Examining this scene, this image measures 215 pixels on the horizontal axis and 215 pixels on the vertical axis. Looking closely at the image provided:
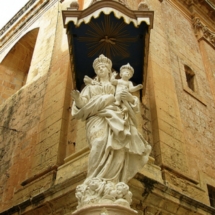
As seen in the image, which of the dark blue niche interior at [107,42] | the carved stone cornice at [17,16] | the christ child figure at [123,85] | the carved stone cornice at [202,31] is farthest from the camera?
the carved stone cornice at [17,16]

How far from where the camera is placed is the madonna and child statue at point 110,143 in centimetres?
375

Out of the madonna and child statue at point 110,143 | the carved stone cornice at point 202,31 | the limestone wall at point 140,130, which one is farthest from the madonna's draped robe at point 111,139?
the carved stone cornice at point 202,31

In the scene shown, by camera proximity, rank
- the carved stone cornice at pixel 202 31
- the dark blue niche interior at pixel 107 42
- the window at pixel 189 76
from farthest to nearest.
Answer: the carved stone cornice at pixel 202 31
the window at pixel 189 76
the dark blue niche interior at pixel 107 42

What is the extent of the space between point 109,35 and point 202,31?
683cm

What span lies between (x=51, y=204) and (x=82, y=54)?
→ 2.96 m

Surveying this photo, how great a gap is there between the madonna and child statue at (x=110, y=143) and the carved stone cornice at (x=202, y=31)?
844cm

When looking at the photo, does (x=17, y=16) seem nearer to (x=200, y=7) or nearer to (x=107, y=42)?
(x=200, y=7)

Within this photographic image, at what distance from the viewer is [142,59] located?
7.04 meters

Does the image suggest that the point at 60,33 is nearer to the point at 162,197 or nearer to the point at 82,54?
the point at 82,54

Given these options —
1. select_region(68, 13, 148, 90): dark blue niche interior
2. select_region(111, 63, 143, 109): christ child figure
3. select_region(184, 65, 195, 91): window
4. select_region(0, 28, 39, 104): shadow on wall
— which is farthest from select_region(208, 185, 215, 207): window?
select_region(0, 28, 39, 104): shadow on wall

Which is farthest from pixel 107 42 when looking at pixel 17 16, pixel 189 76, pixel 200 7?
pixel 17 16

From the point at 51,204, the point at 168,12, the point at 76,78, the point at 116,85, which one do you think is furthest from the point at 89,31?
the point at 168,12

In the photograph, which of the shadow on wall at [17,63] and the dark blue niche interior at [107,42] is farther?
the shadow on wall at [17,63]

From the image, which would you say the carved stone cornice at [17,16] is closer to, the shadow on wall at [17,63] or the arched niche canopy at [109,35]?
the shadow on wall at [17,63]
